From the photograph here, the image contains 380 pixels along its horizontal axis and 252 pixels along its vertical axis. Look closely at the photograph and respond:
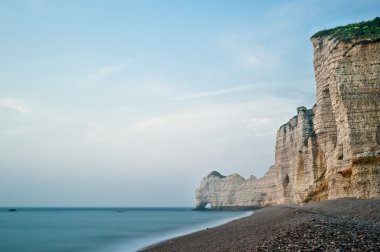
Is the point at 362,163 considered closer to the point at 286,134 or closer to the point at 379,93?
the point at 379,93

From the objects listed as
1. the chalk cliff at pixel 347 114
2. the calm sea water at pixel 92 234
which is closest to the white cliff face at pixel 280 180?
the chalk cliff at pixel 347 114

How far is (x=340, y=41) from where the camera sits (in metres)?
25.2

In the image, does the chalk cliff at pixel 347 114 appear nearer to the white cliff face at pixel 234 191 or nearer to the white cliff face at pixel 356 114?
the white cliff face at pixel 356 114

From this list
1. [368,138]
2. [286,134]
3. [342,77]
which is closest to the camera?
[368,138]

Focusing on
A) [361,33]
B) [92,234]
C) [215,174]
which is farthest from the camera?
[215,174]

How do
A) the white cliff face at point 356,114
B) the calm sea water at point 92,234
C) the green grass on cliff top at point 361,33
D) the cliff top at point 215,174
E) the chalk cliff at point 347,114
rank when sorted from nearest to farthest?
the white cliff face at point 356,114
the chalk cliff at point 347,114
the green grass on cliff top at point 361,33
the calm sea water at point 92,234
the cliff top at point 215,174

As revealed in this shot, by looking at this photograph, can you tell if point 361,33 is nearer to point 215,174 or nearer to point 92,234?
point 92,234

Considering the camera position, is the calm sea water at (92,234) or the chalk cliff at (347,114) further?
the calm sea water at (92,234)

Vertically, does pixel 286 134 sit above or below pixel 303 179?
above

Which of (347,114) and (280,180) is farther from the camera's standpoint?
(280,180)

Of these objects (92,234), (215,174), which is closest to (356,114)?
(92,234)

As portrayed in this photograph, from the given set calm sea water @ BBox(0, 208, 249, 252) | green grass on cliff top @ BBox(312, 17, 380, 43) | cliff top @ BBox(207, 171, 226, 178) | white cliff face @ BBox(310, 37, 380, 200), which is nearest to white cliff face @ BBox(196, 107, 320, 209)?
cliff top @ BBox(207, 171, 226, 178)

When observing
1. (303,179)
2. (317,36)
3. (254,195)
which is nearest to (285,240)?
(317,36)

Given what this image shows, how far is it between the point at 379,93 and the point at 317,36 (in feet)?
33.1
